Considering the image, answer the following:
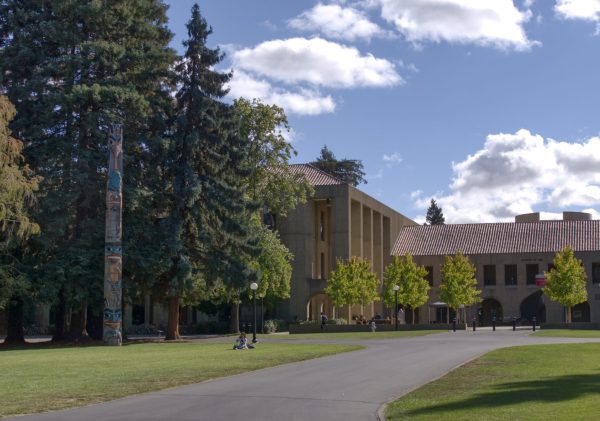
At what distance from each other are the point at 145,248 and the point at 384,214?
3971 cm

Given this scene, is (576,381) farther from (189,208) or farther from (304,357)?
(189,208)

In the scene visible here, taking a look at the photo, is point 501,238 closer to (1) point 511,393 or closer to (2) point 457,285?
(2) point 457,285

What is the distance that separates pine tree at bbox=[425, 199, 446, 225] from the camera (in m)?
130

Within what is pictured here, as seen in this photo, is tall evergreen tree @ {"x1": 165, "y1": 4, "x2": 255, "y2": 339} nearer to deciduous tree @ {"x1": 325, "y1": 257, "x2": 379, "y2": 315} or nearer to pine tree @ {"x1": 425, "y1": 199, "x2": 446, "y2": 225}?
deciduous tree @ {"x1": 325, "y1": 257, "x2": 379, "y2": 315}

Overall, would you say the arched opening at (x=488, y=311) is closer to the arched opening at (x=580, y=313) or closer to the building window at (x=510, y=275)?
the building window at (x=510, y=275)

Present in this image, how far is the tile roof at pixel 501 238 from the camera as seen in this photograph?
241 feet

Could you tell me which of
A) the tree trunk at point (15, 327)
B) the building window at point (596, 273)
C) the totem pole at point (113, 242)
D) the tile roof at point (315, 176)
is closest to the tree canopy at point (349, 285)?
the tile roof at point (315, 176)

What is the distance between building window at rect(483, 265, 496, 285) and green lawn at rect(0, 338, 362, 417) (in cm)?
4516

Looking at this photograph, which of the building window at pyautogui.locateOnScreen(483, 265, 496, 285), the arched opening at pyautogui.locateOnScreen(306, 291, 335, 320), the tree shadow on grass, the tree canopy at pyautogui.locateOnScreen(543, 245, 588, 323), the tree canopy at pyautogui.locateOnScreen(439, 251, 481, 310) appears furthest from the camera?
the building window at pyautogui.locateOnScreen(483, 265, 496, 285)

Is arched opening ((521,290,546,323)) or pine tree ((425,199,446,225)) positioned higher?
pine tree ((425,199,446,225))

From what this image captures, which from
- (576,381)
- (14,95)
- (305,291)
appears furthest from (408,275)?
(576,381)

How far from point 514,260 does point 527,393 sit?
59.7 meters

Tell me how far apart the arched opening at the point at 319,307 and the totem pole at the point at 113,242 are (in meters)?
31.5

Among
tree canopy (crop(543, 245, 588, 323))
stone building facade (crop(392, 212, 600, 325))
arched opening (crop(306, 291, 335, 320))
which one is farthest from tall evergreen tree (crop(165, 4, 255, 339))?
stone building facade (crop(392, 212, 600, 325))
